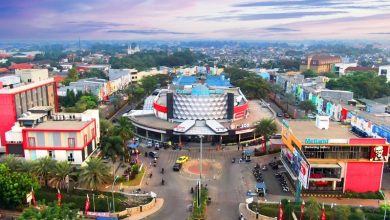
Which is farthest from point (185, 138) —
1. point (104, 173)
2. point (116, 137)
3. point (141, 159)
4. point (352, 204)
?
point (352, 204)

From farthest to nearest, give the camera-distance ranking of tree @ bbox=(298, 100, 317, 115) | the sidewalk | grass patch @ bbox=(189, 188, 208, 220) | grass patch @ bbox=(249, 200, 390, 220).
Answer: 1. tree @ bbox=(298, 100, 317, 115)
2. the sidewalk
3. grass patch @ bbox=(189, 188, 208, 220)
4. grass patch @ bbox=(249, 200, 390, 220)

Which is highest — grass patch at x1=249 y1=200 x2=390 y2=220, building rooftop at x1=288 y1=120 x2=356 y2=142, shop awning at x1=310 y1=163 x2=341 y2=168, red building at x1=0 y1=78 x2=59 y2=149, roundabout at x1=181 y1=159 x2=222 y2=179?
red building at x1=0 y1=78 x2=59 y2=149

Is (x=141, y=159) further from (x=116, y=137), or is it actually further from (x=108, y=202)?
(x=108, y=202)

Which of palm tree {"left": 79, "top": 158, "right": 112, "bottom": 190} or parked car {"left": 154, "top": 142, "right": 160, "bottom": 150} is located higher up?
palm tree {"left": 79, "top": 158, "right": 112, "bottom": 190}

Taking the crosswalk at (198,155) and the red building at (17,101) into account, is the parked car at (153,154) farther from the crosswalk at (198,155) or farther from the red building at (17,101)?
the red building at (17,101)

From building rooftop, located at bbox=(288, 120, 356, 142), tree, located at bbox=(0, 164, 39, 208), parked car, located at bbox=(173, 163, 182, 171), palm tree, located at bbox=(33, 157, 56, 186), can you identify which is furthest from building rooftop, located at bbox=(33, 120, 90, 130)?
building rooftop, located at bbox=(288, 120, 356, 142)

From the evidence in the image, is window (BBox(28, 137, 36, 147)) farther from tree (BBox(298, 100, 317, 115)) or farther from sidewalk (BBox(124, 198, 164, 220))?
tree (BBox(298, 100, 317, 115))

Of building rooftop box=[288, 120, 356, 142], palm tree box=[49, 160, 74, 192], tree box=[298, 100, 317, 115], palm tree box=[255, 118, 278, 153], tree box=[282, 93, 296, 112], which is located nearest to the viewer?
palm tree box=[49, 160, 74, 192]
